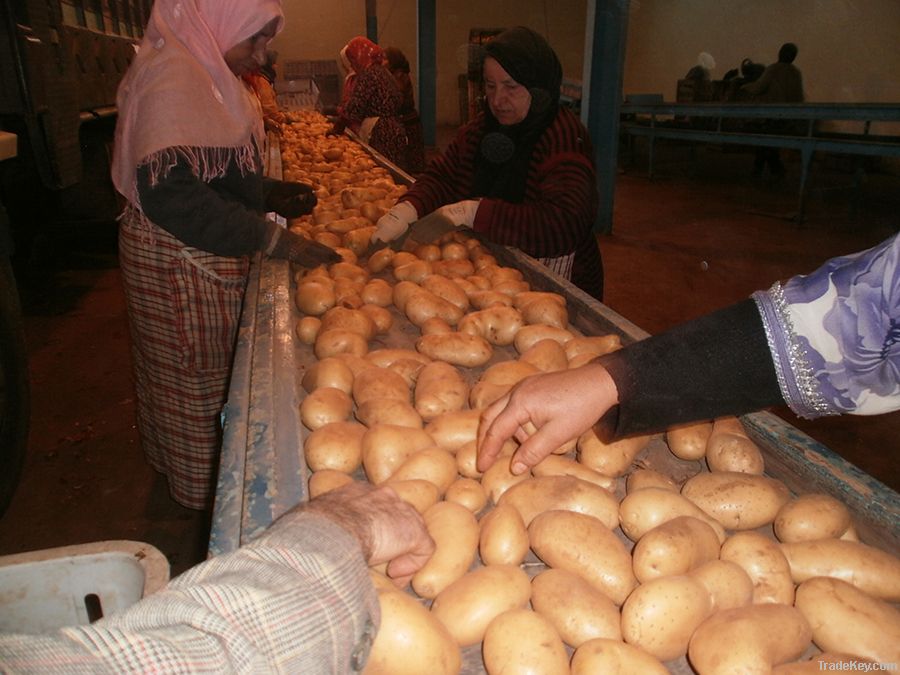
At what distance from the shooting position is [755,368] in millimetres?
771

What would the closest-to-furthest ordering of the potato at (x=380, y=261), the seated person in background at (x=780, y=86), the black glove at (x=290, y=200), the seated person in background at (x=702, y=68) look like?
the potato at (x=380, y=261)
the black glove at (x=290, y=200)
the seated person in background at (x=780, y=86)
the seated person in background at (x=702, y=68)

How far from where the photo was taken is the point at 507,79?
214 centimetres

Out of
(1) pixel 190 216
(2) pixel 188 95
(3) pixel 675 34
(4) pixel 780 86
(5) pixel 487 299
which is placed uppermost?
(3) pixel 675 34

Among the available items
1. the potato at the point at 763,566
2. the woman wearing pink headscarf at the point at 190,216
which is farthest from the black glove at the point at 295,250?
the potato at the point at 763,566

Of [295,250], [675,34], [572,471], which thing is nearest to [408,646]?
[572,471]

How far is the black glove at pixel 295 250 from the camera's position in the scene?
6.22ft

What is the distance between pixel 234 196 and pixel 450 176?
1.02 meters

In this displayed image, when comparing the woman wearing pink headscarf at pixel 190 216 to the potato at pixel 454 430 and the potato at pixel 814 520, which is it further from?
the potato at pixel 814 520

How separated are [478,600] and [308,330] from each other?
2.99 feet

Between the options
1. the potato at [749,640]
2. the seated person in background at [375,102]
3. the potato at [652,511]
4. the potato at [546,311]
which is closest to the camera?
the potato at [749,640]

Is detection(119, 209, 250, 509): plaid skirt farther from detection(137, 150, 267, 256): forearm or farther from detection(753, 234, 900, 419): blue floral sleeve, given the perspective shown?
detection(753, 234, 900, 419): blue floral sleeve

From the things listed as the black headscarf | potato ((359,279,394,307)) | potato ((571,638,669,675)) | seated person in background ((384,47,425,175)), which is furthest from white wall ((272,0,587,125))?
potato ((571,638,669,675))

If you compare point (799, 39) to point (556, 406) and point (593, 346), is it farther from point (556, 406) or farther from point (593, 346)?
point (556, 406)

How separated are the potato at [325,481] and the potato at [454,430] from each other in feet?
0.64
